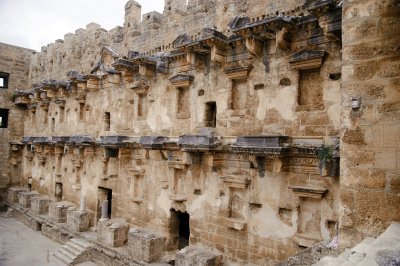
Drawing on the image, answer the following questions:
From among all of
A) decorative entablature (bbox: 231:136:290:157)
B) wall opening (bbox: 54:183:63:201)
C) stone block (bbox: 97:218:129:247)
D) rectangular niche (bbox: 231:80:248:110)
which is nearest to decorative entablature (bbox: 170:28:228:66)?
rectangular niche (bbox: 231:80:248:110)

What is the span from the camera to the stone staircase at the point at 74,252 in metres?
11.2

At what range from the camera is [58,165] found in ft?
53.2

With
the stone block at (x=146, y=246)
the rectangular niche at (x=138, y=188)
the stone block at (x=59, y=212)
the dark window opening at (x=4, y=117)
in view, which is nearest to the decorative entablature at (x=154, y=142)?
the rectangular niche at (x=138, y=188)

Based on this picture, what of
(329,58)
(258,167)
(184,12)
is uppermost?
(184,12)

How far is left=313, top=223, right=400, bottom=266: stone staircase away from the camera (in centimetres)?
212

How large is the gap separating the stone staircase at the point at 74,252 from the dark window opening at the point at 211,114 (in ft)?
20.7

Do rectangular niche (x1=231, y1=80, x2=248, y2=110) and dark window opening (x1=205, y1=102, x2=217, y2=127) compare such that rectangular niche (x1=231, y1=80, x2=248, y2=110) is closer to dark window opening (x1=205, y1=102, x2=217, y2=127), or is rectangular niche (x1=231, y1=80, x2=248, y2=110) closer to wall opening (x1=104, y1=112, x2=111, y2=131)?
dark window opening (x1=205, y1=102, x2=217, y2=127)

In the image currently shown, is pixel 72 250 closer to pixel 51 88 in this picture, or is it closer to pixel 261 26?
pixel 51 88

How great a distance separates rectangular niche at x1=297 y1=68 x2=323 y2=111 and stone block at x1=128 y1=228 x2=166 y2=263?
5532 mm

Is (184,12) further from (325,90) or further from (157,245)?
(157,245)

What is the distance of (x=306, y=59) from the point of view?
6.82 m

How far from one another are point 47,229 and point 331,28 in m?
13.9

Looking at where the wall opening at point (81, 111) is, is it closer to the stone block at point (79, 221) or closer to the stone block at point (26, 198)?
the stone block at point (79, 221)

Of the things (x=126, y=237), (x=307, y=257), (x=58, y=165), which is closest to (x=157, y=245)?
(x=126, y=237)
